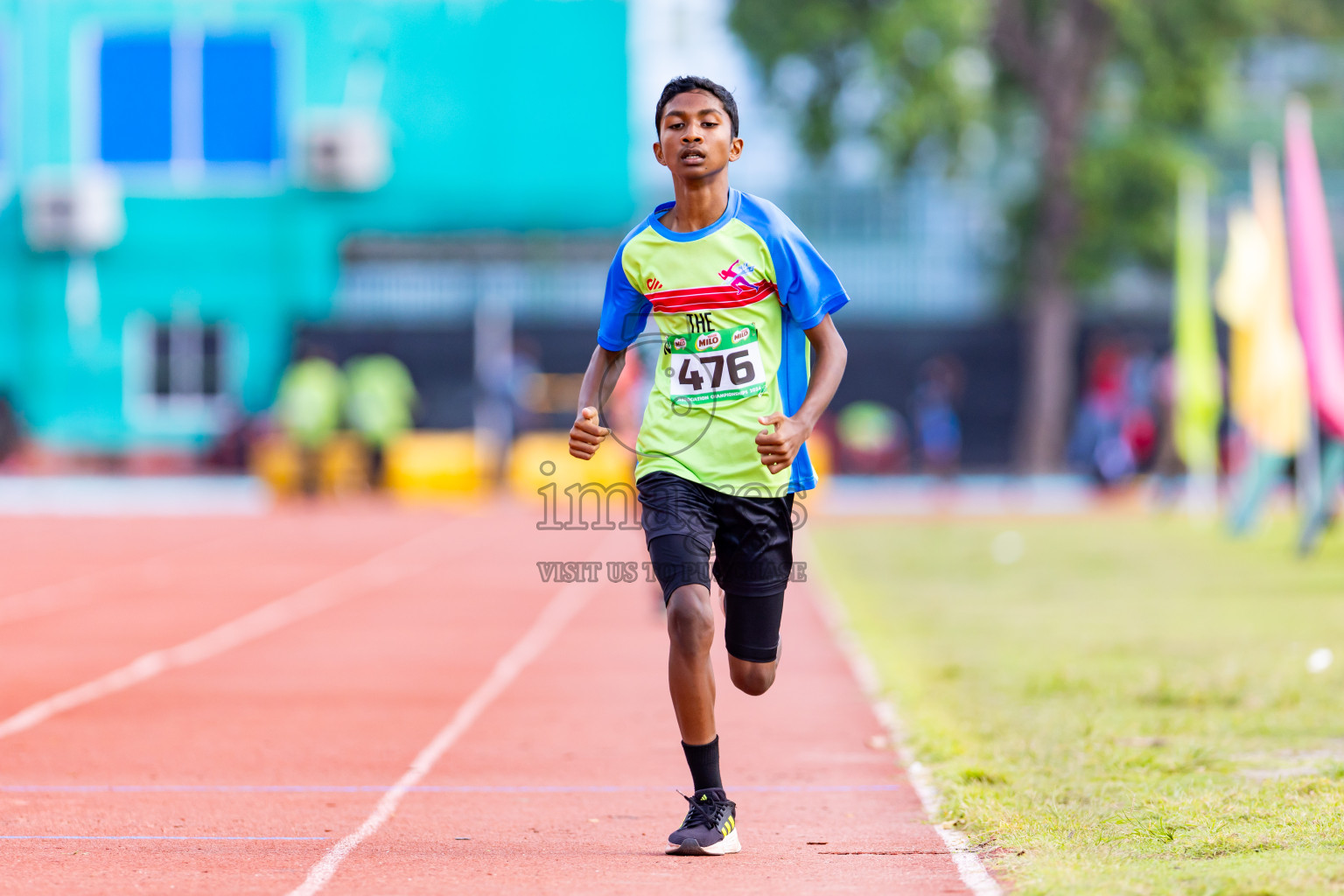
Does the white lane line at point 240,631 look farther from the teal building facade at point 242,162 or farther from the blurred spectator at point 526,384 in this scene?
the teal building facade at point 242,162

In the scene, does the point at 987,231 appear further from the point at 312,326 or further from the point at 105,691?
the point at 105,691

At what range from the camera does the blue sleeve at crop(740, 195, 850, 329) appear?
525 cm

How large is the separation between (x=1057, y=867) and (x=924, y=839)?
670 millimetres

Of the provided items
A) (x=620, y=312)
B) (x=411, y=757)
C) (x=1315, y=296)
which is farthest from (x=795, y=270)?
(x=1315, y=296)

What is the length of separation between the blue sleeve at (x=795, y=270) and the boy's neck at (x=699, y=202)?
0.26ft

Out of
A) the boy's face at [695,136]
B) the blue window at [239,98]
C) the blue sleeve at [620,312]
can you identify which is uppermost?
the blue window at [239,98]

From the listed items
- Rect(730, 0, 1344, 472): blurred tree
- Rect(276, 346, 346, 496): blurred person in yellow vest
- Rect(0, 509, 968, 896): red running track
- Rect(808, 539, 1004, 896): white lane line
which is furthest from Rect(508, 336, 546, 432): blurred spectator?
Rect(808, 539, 1004, 896): white lane line

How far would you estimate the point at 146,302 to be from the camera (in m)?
33.8

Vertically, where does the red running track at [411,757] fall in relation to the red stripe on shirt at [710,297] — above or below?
below

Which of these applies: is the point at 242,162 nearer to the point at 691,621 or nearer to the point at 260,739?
the point at 260,739

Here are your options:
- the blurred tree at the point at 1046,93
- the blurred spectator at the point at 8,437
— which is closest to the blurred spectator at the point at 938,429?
the blurred tree at the point at 1046,93

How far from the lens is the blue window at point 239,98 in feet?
110

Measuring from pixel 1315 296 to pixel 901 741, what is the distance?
8.46m

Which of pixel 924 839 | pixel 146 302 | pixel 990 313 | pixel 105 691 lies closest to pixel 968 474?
pixel 990 313
